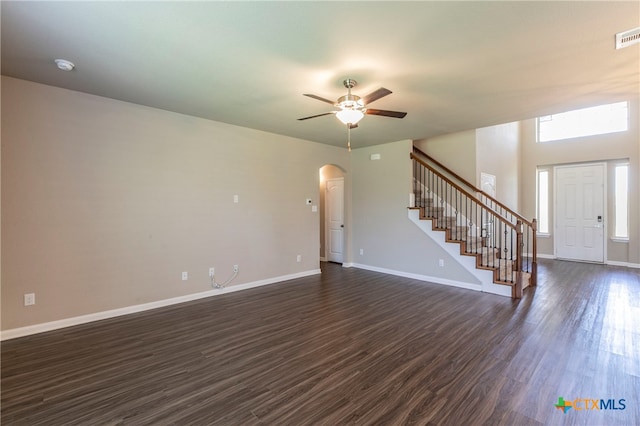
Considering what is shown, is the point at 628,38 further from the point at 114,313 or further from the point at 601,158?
the point at 601,158

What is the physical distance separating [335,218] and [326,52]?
197 inches

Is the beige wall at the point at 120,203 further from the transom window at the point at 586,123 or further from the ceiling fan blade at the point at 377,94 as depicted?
the transom window at the point at 586,123

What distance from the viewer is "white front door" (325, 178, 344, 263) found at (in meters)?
7.00

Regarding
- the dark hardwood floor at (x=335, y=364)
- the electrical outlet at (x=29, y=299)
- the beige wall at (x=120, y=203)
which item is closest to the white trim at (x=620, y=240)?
the dark hardwood floor at (x=335, y=364)

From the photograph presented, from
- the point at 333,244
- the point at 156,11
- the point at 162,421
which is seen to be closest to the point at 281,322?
the point at 162,421

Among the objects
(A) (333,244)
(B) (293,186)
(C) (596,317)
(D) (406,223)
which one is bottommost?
(C) (596,317)

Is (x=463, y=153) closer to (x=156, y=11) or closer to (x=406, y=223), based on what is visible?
(x=406, y=223)

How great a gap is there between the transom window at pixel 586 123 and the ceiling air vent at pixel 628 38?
195 inches

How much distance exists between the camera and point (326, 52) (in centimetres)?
245

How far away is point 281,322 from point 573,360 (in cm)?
293

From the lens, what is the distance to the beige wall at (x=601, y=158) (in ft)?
20.5

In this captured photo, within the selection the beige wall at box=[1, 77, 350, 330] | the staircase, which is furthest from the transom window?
the beige wall at box=[1, 77, 350, 330]

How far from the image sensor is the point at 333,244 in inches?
285

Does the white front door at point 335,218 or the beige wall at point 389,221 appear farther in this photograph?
the white front door at point 335,218
